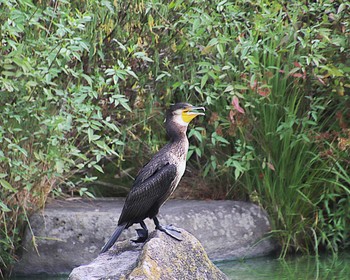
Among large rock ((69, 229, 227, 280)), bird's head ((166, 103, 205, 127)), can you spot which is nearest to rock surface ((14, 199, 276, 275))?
bird's head ((166, 103, 205, 127))

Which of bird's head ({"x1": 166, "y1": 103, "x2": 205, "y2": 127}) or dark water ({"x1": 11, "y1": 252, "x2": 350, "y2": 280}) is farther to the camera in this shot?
dark water ({"x1": 11, "y1": 252, "x2": 350, "y2": 280})

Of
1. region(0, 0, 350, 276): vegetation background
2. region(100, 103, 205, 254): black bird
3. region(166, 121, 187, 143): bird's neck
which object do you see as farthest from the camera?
region(0, 0, 350, 276): vegetation background

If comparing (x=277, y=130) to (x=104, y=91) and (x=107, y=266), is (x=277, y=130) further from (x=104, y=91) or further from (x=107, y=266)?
(x=107, y=266)

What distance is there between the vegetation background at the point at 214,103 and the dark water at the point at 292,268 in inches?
6.9

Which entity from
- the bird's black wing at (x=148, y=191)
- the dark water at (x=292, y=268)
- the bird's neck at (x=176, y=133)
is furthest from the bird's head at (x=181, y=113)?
the dark water at (x=292, y=268)

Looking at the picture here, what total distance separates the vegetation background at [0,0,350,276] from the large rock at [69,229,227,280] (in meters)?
1.73

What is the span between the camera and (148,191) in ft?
18.1

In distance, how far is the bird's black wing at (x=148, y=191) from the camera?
547 centimetres

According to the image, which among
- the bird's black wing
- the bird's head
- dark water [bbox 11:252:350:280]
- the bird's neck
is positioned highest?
the bird's head

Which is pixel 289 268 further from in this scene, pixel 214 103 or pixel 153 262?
pixel 153 262

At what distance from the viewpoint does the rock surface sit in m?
7.62

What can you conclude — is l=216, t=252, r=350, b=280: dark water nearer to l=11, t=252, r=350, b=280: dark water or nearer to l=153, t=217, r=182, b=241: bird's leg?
l=11, t=252, r=350, b=280: dark water

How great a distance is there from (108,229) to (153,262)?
9.27 ft

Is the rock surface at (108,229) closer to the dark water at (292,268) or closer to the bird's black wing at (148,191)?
the dark water at (292,268)
